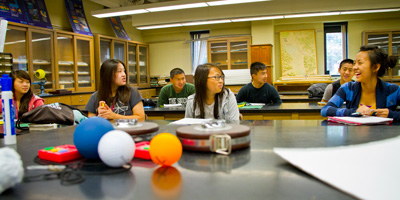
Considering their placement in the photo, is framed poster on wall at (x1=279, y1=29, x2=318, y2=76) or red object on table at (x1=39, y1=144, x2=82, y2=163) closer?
red object on table at (x1=39, y1=144, x2=82, y2=163)

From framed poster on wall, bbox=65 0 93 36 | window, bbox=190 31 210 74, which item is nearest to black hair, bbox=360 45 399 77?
framed poster on wall, bbox=65 0 93 36

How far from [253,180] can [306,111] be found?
2.52 meters

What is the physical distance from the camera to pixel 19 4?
5.48 meters

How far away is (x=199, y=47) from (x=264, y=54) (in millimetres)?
2147

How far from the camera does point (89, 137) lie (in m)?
0.87

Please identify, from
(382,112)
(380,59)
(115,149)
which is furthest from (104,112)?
(380,59)

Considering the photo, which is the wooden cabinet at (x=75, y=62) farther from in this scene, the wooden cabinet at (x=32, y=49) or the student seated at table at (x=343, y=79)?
the student seated at table at (x=343, y=79)

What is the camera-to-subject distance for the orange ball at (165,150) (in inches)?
31.2

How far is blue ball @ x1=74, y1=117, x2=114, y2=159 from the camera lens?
871 mm

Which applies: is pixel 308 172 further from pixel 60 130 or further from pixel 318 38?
pixel 318 38

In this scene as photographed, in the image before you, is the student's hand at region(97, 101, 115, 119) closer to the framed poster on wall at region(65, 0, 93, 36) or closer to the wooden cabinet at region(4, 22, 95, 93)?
the wooden cabinet at region(4, 22, 95, 93)

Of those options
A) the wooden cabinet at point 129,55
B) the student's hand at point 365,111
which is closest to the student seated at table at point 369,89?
the student's hand at point 365,111

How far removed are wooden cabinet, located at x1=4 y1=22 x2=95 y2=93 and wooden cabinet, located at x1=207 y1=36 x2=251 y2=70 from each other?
3.47 metres

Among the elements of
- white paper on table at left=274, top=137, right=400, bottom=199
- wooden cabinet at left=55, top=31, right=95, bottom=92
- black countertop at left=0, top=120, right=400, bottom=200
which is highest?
wooden cabinet at left=55, top=31, right=95, bottom=92
